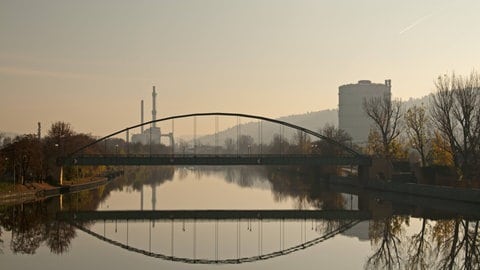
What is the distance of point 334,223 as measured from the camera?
47656 millimetres

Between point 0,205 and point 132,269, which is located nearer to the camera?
point 132,269

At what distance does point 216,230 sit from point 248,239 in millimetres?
4732

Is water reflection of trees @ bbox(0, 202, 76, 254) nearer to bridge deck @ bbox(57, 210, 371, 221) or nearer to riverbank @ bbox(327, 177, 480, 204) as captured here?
bridge deck @ bbox(57, 210, 371, 221)

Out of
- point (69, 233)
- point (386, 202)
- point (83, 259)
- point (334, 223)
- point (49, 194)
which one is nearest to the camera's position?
point (83, 259)

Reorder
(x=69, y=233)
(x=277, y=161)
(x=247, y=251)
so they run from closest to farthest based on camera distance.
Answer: (x=247, y=251), (x=69, y=233), (x=277, y=161)

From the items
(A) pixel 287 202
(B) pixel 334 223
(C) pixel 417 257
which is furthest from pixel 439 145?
(C) pixel 417 257

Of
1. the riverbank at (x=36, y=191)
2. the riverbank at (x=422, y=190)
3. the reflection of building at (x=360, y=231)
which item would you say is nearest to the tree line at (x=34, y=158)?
the riverbank at (x=36, y=191)

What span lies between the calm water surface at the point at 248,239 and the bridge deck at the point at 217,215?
2.83 feet

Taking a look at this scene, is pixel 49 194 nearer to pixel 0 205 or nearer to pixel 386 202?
pixel 0 205

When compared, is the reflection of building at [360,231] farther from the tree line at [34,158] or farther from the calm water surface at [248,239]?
the tree line at [34,158]

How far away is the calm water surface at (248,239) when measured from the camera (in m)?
29.4

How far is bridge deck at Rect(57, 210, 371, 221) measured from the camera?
50.8 m

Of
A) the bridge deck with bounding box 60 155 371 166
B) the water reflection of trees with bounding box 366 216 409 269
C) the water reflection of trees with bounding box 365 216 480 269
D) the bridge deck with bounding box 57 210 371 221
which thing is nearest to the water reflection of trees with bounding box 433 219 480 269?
the water reflection of trees with bounding box 365 216 480 269

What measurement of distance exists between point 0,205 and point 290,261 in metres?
35.4
